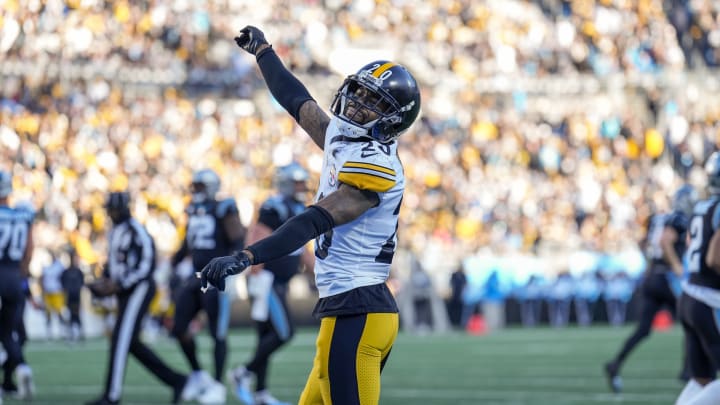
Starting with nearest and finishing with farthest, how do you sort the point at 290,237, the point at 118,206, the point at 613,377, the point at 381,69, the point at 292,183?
the point at 290,237 < the point at 381,69 < the point at 118,206 < the point at 292,183 < the point at 613,377

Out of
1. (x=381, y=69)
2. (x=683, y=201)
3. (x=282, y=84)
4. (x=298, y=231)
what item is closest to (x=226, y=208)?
(x=683, y=201)

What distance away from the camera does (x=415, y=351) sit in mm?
17219

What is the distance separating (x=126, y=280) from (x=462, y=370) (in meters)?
4.98

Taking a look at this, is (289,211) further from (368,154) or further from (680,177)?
(680,177)

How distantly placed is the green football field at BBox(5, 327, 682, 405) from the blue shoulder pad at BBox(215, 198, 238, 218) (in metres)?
1.55

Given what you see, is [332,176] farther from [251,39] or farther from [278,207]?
[278,207]

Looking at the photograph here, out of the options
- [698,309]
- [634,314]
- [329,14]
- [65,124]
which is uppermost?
[329,14]

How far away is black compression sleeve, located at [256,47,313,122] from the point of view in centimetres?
537

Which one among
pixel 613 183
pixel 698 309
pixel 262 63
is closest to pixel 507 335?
pixel 613 183

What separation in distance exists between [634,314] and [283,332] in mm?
18521

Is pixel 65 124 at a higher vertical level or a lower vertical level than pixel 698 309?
higher

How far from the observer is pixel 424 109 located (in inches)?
1266

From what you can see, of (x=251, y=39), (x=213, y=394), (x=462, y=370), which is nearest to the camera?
(x=251, y=39)

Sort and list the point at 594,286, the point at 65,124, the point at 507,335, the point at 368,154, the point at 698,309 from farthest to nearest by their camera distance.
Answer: the point at 594,286 < the point at 65,124 < the point at 507,335 < the point at 698,309 < the point at 368,154
